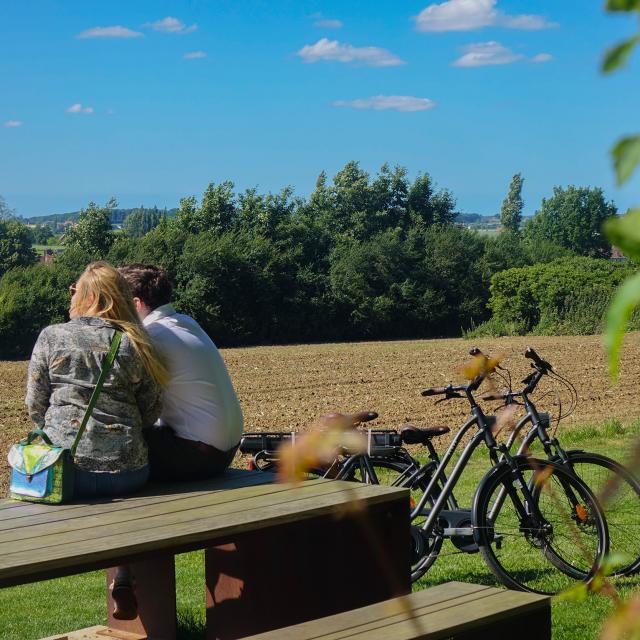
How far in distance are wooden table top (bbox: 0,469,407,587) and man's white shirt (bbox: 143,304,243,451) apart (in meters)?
0.23

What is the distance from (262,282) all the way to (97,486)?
4815 cm

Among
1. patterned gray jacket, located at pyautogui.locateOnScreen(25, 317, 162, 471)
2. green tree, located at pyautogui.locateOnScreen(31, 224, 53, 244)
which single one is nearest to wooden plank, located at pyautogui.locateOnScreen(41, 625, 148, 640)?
patterned gray jacket, located at pyautogui.locateOnScreen(25, 317, 162, 471)

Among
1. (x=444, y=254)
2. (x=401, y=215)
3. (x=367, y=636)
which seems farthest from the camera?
(x=401, y=215)

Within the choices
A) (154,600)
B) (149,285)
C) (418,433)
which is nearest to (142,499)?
(154,600)

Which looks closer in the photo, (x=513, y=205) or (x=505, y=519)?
(x=505, y=519)

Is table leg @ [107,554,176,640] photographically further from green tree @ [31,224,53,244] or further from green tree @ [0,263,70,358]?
green tree @ [31,224,53,244]

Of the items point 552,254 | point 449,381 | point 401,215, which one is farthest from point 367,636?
point 401,215

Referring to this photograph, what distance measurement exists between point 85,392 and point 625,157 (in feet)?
12.6

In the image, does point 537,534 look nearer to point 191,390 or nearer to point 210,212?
point 191,390

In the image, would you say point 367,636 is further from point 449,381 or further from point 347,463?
point 449,381

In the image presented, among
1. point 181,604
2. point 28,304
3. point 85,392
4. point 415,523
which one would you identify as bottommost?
point 28,304

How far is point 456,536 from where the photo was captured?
5.54 m

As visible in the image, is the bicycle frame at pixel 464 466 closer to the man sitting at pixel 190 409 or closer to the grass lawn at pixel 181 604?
the grass lawn at pixel 181 604

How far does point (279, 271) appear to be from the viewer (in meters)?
53.7
